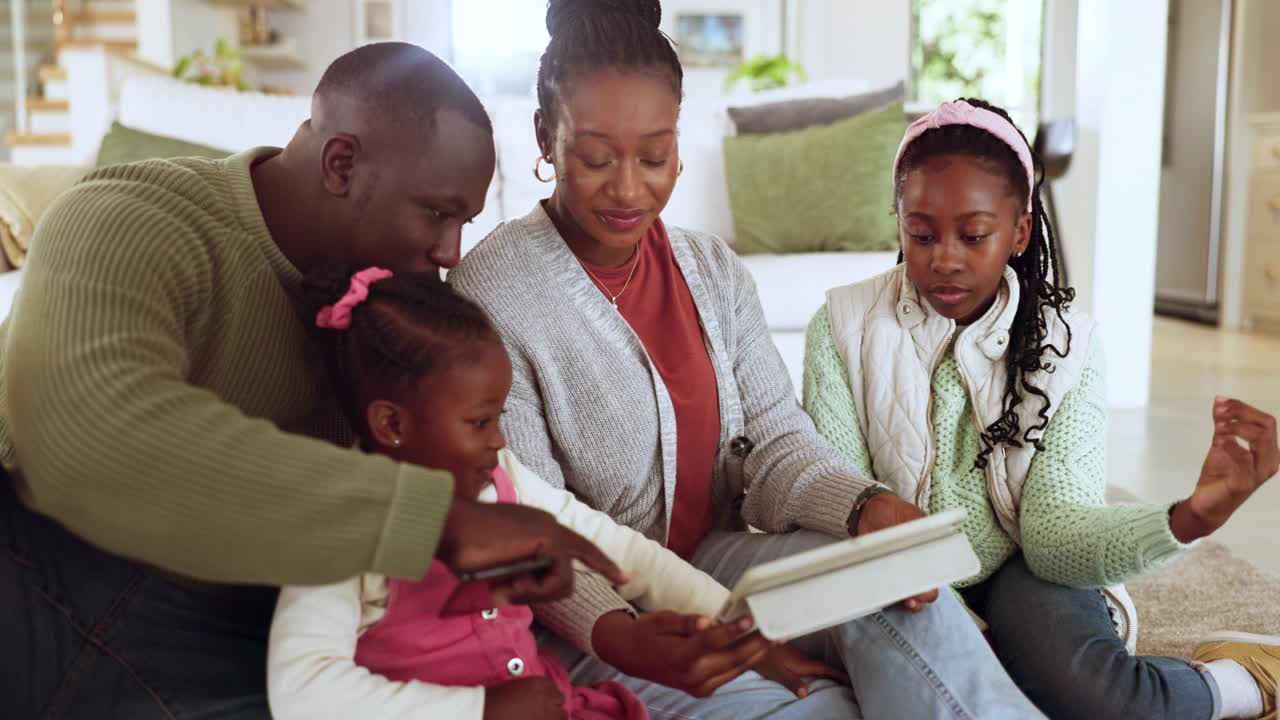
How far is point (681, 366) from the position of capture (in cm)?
138

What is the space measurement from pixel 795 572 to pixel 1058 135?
3222 millimetres

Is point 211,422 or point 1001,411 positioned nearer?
point 211,422

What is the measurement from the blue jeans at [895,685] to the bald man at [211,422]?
32 cm

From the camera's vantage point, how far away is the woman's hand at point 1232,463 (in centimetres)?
112

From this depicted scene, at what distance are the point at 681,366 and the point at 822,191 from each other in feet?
5.83

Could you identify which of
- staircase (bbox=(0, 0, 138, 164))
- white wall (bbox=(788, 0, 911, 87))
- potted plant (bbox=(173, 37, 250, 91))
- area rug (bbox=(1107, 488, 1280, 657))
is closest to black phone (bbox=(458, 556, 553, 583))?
area rug (bbox=(1107, 488, 1280, 657))

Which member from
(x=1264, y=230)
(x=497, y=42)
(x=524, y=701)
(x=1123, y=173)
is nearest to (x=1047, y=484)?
(x=524, y=701)

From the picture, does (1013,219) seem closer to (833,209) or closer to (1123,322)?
(833,209)

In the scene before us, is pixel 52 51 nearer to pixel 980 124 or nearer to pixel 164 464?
pixel 980 124

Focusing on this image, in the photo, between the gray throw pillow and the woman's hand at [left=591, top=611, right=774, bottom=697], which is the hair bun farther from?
the gray throw pillow

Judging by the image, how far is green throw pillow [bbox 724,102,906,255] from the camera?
3.04 m

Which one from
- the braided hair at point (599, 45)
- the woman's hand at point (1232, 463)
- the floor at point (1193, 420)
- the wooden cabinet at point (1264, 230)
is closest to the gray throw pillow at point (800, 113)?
the floor at point (1193, 420)

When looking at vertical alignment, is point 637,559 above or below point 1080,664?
above

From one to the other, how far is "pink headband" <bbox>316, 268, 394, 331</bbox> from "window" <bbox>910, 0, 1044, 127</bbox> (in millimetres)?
6169
